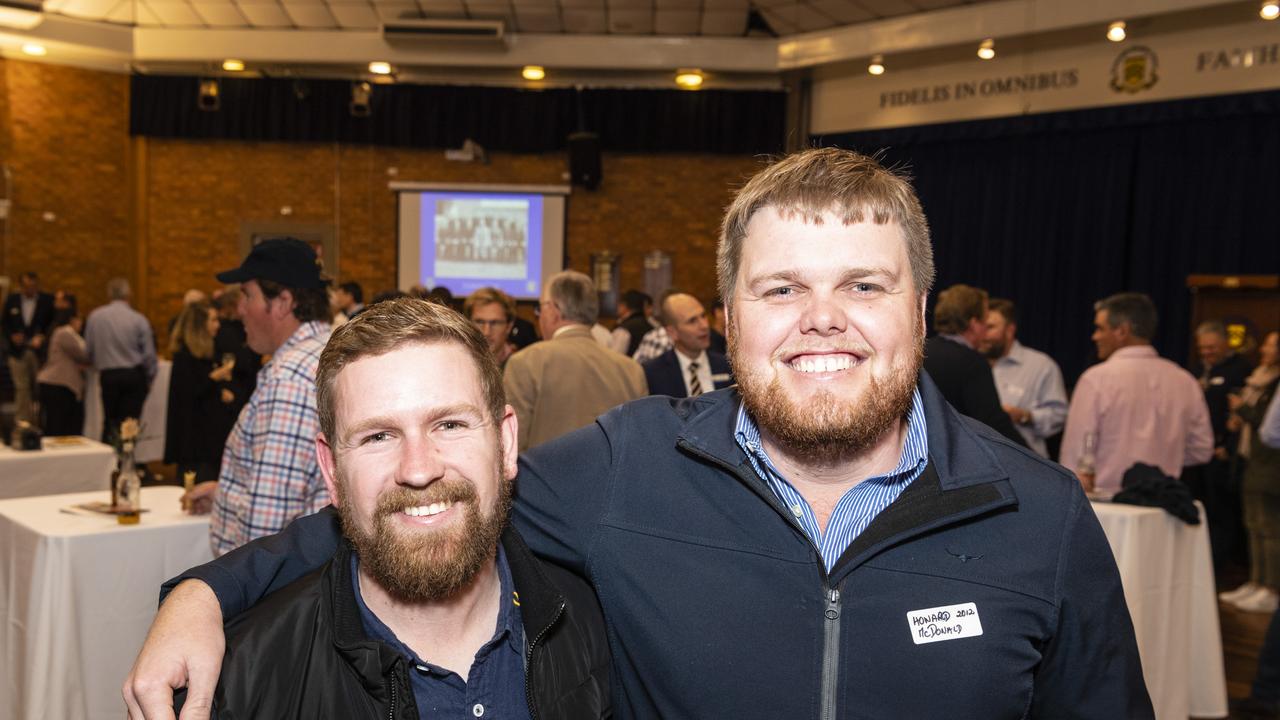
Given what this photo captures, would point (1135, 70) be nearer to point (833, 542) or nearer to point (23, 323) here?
point (833, 542)

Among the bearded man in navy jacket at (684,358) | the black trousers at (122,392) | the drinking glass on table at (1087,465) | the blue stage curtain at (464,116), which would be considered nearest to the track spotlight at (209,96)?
the blue stage curtain at (464,116)

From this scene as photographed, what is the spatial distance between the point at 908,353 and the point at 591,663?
0.69 meters

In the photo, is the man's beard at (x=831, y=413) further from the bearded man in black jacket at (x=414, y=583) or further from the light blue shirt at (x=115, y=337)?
the light blue shirt at (x=115, y=337)

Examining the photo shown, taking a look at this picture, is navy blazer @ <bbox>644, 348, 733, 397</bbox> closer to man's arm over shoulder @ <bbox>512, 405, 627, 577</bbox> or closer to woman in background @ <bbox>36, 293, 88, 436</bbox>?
man's arm over shoulder @ <bbox>512, 405, 627, 577</bbox>

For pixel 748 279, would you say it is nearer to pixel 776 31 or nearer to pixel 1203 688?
pixel 1203 688

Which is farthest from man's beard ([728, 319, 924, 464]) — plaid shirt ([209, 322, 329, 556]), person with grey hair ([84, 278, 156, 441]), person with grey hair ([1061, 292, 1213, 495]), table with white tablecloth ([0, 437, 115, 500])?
person with grey hair ([84, 278, 156, 441])

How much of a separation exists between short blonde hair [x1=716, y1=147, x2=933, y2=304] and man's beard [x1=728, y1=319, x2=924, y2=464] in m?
0.18

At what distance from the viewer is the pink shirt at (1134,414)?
4738 millimetres

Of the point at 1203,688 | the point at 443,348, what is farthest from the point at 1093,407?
the point at 443,348

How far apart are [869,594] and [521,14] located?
962 cm

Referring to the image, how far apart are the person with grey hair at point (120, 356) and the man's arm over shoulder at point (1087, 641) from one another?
813cm

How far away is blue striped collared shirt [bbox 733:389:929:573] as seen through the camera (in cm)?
151

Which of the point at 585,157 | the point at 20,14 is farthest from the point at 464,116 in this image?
the point at 20,14

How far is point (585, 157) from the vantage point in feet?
35.9
